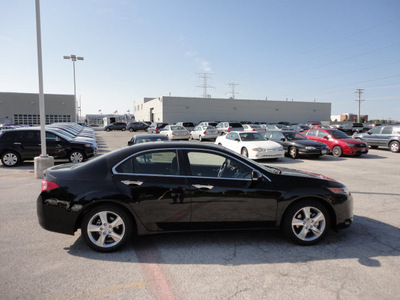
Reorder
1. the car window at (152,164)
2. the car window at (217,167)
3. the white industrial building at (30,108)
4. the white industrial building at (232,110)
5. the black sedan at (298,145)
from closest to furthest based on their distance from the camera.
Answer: the car window at (152,164), the car window at (217,167), the black sedan at (298,145), the white industrial building at (232,110), the white industrial building at (30,108)

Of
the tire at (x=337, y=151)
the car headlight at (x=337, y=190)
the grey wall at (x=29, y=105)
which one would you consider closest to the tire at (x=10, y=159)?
the car headlight at (x=337, y=190)

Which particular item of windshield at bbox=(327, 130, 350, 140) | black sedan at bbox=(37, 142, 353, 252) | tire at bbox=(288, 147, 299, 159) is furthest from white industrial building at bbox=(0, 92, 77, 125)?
black sedan at bbox=(37, 142, 353, 252)

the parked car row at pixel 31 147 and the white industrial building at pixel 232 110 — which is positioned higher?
the white industrial building at pixel 232 110

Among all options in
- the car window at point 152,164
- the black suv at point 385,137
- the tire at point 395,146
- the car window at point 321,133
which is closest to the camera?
the car window at point 152,164

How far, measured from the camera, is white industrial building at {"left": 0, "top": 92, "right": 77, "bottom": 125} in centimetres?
6258

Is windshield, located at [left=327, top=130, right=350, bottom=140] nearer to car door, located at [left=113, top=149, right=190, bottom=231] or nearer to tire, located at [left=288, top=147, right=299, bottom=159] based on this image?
tire, located at [left=288, top=147, right=299, bottom=159]

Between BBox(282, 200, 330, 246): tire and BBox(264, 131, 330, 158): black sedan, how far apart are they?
10.5m

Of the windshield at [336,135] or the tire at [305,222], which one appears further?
the windshield at [336,135]

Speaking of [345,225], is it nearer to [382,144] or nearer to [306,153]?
[306,153]

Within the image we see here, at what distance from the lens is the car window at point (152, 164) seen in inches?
155

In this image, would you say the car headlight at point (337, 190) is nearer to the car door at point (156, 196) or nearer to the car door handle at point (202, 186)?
the car door handle at point (202, 186)

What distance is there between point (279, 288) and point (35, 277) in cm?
269

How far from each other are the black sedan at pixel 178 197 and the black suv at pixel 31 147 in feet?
27.6

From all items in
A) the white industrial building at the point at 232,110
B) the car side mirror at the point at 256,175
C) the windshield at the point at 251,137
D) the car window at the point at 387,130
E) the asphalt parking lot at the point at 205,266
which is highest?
the white industrial building at the point at 232,110
